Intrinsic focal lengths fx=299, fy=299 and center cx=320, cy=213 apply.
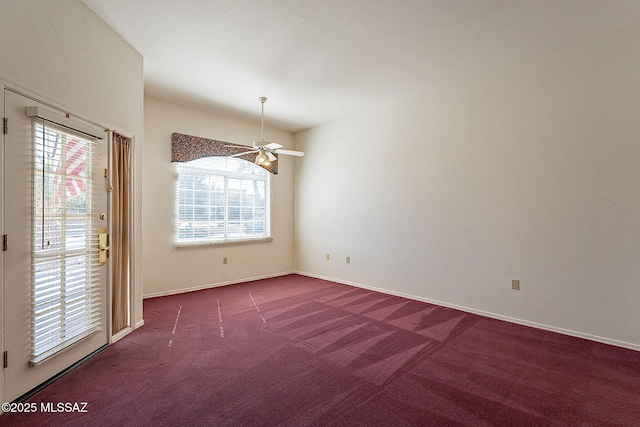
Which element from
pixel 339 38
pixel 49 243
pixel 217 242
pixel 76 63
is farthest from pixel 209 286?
pixel 339 38

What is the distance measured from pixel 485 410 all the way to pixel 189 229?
471 cm

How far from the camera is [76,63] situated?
8.40ft

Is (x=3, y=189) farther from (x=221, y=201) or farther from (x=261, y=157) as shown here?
(x=221, y=201)

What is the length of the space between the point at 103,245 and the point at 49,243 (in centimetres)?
62

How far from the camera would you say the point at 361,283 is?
17.9 feet

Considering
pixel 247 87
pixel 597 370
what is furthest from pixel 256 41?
pixel 597 370

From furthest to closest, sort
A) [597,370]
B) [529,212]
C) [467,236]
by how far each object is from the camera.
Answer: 1. [467,236]
2. [529,212]
3. [597,370]

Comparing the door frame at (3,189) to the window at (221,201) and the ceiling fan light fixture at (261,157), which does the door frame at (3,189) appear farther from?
the window at (221,201)

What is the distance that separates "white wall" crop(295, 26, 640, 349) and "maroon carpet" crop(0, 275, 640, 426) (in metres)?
0.53

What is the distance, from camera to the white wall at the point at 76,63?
6.72 ft

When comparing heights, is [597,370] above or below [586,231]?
below

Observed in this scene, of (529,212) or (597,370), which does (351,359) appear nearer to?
(597,370)

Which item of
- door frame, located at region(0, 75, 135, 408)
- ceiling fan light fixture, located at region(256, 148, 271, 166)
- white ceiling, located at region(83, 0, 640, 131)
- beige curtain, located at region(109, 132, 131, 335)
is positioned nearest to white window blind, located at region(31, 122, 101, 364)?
door frame, located at region(0, 75, 135, 408)

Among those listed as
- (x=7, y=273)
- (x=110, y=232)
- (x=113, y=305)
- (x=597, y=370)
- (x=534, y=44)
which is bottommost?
(x=597, y=370)
